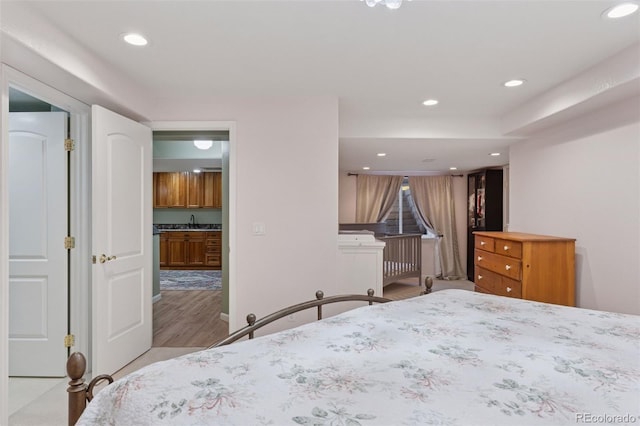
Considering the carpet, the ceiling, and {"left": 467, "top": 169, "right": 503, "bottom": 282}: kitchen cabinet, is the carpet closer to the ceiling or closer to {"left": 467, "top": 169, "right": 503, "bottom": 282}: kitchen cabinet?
the ceiling

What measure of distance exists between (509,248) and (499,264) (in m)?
0.23

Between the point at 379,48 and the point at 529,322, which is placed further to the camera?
the point at 379,48

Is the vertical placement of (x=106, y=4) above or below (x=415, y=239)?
above

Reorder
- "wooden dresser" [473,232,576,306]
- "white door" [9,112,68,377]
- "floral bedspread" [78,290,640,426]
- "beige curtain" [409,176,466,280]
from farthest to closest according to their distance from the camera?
"beige curtain" [409,176,466,280], "wooden dresser" [473,232,576,306], "white door" [9,112,68,377], "floral bedspread" [78,290,640,426]

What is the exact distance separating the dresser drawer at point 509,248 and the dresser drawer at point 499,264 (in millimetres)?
39

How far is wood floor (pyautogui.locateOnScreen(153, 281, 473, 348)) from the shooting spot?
3463 millimetres

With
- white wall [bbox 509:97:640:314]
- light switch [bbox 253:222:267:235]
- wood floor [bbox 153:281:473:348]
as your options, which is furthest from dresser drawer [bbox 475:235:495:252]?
light switch [bbox 253:222:267:235]

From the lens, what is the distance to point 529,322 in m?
1.52

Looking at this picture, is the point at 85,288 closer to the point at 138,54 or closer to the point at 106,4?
the point at 138,54

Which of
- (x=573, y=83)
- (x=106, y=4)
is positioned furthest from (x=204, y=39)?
(x=573, y=83)

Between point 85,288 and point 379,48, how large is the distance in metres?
2.82

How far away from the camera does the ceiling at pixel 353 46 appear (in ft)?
5.85

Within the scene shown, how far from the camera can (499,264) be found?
3.31 m

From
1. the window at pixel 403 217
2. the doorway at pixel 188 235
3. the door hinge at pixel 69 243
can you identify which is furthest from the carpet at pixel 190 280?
the window at pixel 403 217
